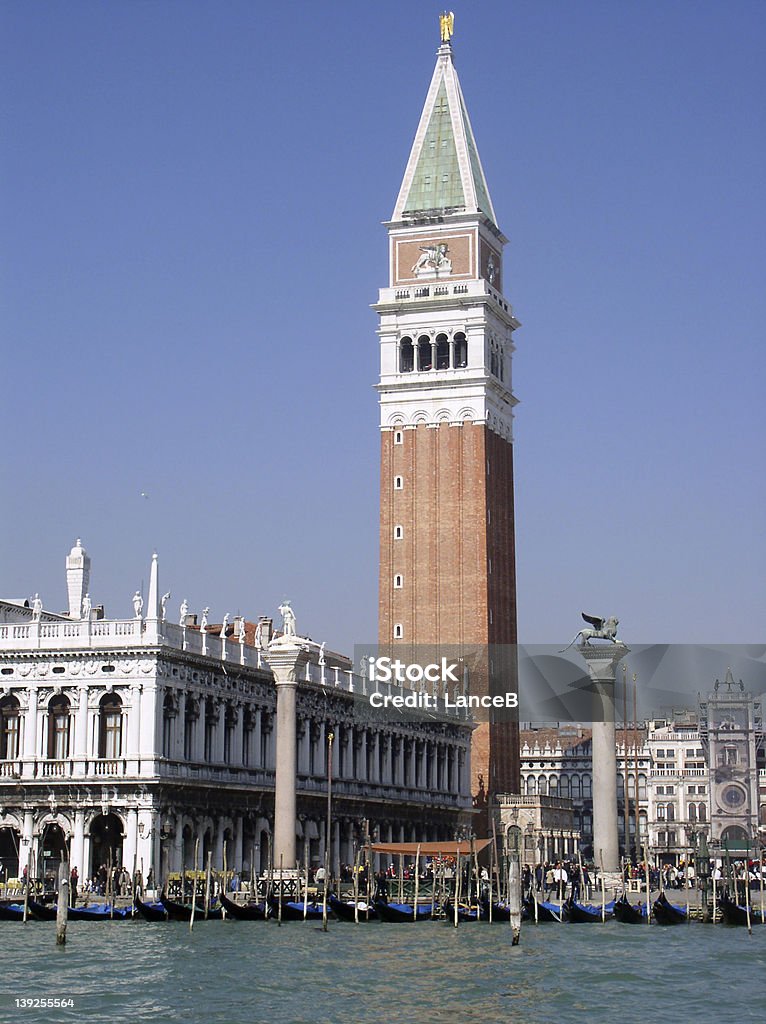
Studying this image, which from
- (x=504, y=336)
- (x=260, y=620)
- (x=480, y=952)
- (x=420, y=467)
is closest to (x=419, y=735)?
(x=260, y=620)

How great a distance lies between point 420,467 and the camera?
264 ft

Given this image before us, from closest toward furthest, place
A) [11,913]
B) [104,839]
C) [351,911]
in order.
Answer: [11,913], [351,911], [104,839]

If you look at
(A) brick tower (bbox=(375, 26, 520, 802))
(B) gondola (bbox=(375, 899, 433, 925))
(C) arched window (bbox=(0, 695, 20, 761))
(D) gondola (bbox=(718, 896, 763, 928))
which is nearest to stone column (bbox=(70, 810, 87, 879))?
(C) arched window (bbox=(0, 695, 20, 761))

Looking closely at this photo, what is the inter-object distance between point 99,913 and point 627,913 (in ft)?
43.6

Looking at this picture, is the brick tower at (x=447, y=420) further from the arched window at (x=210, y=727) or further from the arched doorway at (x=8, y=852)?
the arched doorway at (x=8, y=852)

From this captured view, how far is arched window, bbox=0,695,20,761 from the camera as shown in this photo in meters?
51.2

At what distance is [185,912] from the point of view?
42.7 metres

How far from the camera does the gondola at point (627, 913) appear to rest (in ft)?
146

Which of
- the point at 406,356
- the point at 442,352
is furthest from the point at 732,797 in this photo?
the point at 406,356

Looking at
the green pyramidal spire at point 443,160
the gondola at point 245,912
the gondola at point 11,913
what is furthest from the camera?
the green pyramidal spire at point 443,160

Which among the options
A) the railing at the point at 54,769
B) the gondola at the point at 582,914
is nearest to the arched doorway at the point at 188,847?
the railing at the point at 54,769

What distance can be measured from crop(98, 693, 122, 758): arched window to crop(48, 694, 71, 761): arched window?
1018 millimetres

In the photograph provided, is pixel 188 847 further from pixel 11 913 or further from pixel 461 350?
pixel 461 350

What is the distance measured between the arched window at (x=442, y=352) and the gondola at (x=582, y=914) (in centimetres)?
3922
